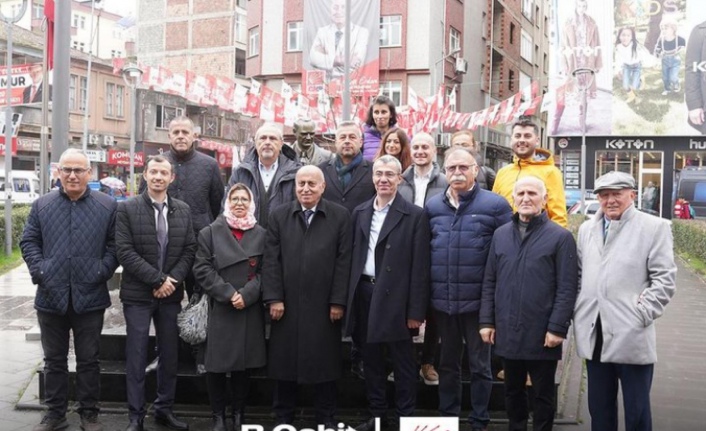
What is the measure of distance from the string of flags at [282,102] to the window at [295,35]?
10225 millimetres

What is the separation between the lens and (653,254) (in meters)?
4.46

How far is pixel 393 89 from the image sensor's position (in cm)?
3441

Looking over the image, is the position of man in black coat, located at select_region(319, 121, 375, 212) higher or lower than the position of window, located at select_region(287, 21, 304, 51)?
lower

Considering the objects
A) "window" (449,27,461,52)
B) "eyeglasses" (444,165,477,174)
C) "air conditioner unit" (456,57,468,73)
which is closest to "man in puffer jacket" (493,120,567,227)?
"eyeglasses" (444,165,477,174)

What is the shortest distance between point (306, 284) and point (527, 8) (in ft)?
177

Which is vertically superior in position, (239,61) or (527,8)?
(527,8)

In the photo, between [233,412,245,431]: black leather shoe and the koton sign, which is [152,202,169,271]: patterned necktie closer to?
[233,412,245,431]: black leather shoe

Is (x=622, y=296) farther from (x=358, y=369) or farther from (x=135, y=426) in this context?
(x=135, y=426)

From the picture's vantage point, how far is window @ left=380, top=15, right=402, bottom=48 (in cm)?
3441

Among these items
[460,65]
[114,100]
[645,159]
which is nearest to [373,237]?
[460,65]

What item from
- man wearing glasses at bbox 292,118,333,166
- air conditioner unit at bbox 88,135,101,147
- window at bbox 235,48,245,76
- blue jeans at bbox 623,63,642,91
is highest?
window at bbox 235,48,245,76

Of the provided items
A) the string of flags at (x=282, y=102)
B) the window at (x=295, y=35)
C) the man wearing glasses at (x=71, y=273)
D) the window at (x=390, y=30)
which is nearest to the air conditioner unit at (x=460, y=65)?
the window at (x=390, y=30)

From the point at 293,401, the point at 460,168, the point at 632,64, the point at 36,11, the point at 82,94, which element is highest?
the point at 36,11

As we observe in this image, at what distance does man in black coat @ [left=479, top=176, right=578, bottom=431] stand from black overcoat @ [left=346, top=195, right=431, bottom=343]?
1.72ft
